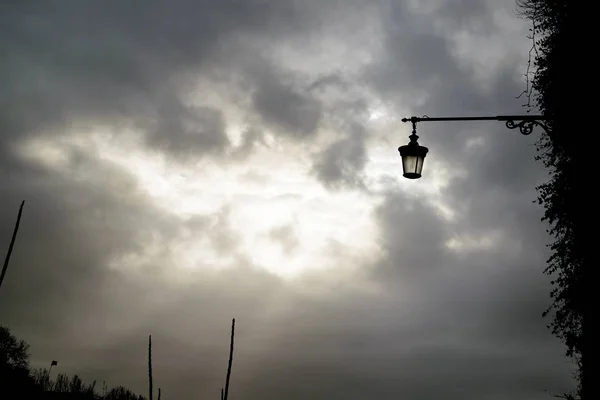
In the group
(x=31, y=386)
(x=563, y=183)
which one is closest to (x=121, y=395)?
(x=31, y=386)

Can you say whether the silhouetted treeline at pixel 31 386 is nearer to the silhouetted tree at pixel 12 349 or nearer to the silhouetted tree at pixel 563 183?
the silhouetted tree at pixel 12 349

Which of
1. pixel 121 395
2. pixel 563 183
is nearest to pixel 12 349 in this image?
pixel 121 395

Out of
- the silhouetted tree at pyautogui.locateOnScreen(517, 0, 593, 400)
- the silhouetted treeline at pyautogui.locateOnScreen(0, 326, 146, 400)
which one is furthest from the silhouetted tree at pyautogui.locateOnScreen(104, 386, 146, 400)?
the silhouetted tree at pyautogui.locateOnScreen(517, 0, 593, 400)

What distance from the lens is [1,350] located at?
74438mm

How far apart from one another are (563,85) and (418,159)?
800 centimetres

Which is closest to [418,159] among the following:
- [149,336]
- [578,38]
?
[578,38]

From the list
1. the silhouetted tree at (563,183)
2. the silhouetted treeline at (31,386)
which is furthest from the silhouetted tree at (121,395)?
the silhouetted tree at (563,183)

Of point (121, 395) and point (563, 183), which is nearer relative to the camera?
point (563, 183)

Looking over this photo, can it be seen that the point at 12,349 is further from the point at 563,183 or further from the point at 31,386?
the point at 563,183

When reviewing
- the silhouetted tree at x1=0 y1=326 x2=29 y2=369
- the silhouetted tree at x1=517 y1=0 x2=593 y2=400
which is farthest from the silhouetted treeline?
the silhouetted tree at x1=517 y1=0 x2=593 y2=400

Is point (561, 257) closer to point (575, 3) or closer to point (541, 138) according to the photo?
point (541, 138)

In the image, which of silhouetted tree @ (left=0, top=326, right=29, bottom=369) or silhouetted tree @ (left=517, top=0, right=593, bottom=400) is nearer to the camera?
silhouetted tree @ (left=517, top=0, right=593, bottom=400)

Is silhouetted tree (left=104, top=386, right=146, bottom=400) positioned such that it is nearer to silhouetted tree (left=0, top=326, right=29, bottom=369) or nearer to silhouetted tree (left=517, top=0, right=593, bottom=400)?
silhouetted tree (left=0, top=326, right=29, bottom=369)

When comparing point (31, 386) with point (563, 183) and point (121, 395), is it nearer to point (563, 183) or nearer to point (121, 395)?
point (121, 395)
